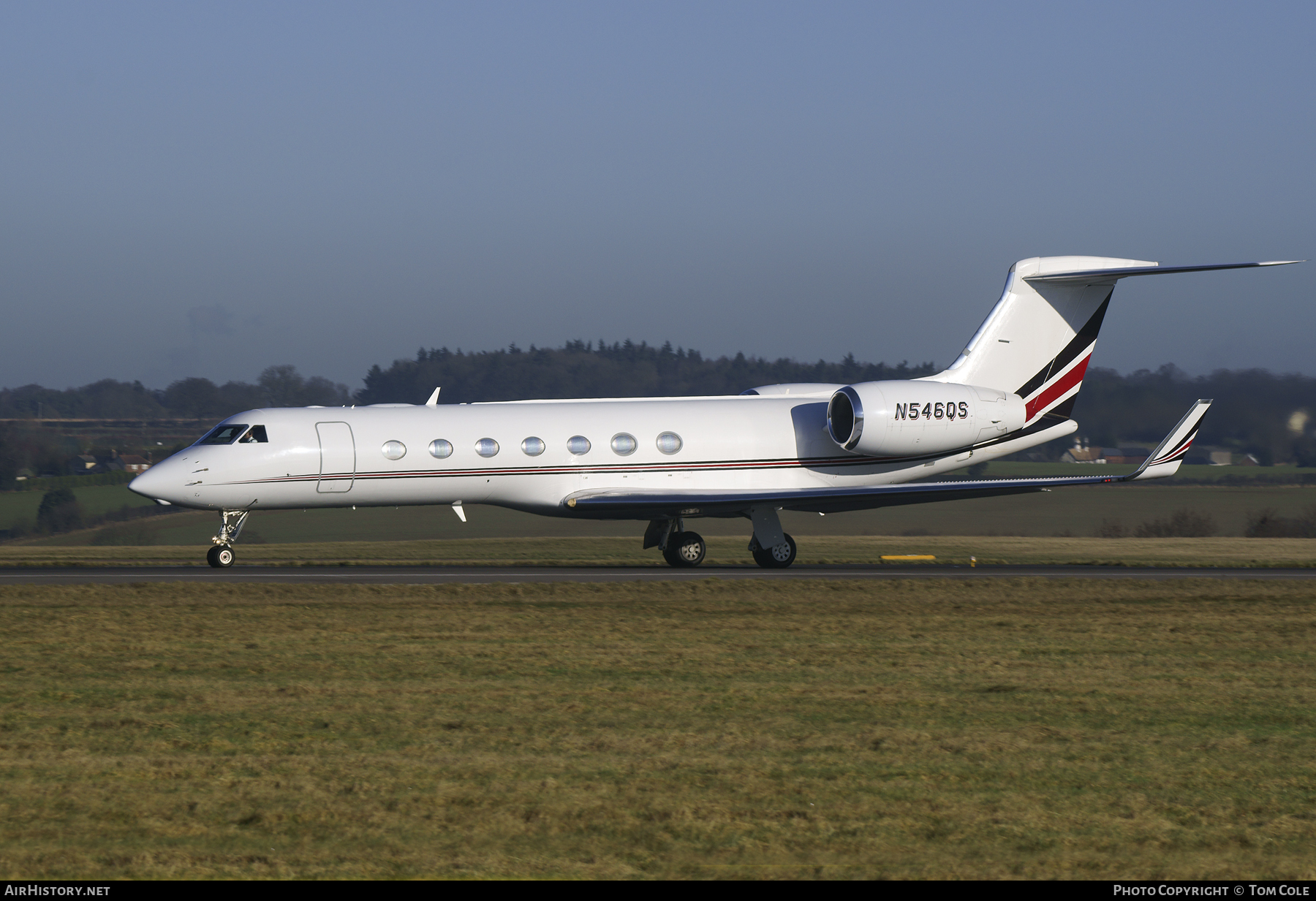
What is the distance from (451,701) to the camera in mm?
10281

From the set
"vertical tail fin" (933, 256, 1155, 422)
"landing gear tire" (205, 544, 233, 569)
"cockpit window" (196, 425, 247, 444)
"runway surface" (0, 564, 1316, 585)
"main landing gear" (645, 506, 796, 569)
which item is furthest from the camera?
"vertical tail fin" (933, 256, 1155, 422)

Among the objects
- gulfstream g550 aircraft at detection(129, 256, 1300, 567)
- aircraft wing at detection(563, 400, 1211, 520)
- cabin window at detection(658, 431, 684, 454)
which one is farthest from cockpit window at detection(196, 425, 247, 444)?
cabin window at detection(658, 431, 684, 454)

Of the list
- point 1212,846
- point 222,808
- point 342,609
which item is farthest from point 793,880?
point 342,609

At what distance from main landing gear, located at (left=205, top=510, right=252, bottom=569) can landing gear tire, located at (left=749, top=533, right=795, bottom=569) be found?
979 cm

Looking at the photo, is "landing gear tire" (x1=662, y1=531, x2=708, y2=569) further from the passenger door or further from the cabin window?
the passenger door

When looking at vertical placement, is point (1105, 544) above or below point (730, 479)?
below

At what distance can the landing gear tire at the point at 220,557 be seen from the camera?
23.1m

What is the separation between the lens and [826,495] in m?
23.8

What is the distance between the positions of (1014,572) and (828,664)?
39.6 feet

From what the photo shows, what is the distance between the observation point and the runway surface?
67.7ft

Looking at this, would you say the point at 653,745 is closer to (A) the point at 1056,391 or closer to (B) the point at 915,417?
(B) the point at 915,417

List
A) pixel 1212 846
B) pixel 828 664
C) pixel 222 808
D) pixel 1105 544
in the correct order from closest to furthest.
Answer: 1. pixel 1212 846
2. pixel 222 808
3. pixel 828 664
4. pixel 1105 544

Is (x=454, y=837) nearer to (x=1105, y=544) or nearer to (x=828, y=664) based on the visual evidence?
(x=828, y=664)
